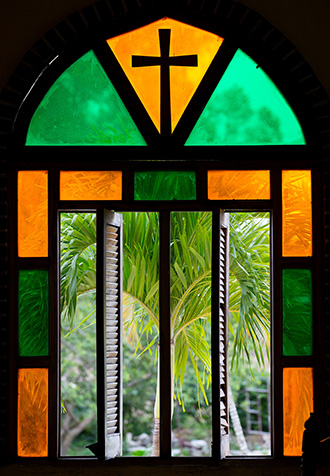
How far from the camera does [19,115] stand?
3383 millimetres

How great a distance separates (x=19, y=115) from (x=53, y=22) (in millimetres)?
538

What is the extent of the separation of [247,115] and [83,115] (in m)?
0.91

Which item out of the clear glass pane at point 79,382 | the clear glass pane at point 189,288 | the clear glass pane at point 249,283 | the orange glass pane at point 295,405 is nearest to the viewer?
the orange glass pane at point 295,405

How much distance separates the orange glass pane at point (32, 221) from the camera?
3.34m

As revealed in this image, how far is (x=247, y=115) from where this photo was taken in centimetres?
338

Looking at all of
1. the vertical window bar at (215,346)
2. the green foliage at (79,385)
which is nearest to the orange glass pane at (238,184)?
the vertical window bar at (215,346)

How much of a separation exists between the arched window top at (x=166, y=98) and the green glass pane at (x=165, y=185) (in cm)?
19

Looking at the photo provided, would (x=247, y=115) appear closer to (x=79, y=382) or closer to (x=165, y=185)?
(x=165, y=185)

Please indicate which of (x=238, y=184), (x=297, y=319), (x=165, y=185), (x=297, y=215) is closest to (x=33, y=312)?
(x=165, y=185)

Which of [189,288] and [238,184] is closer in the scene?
[238,184]

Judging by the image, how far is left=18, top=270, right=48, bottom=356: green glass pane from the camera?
10.8 ft

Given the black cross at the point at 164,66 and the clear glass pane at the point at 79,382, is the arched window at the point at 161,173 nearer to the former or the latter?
the black cross at the point at 164,66

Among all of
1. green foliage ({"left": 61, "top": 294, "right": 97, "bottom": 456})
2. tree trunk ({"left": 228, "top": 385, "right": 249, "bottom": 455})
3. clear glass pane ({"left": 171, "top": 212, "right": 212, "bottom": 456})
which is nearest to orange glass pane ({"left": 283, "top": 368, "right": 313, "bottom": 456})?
clear glass pane ({"left": 171, "top": 212, "right": 212, "bottom": 456})

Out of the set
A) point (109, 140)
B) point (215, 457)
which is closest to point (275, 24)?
point (109, 140)
